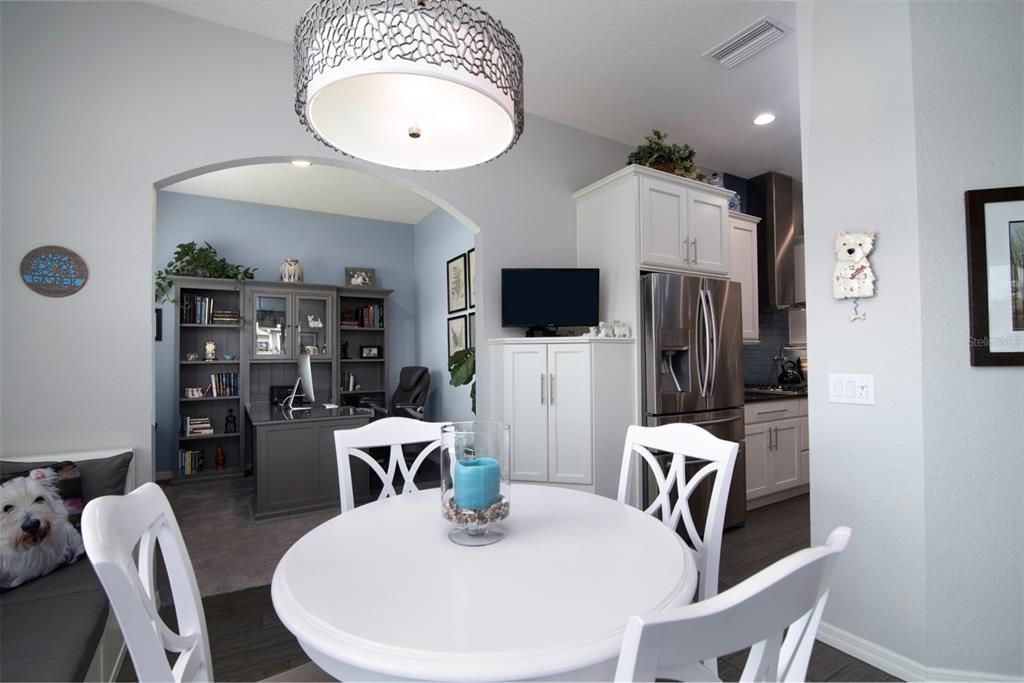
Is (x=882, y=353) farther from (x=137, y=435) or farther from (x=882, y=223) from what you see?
(x=137, y=435)

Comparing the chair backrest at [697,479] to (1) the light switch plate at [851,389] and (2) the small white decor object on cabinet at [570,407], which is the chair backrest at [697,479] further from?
(2) the small white decor object on cabinet at [570,407]

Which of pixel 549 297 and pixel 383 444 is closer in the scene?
pixel 383 444

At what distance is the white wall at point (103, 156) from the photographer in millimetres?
2125

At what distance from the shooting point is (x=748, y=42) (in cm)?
269

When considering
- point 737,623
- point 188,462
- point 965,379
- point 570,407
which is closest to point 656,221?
point 570,407

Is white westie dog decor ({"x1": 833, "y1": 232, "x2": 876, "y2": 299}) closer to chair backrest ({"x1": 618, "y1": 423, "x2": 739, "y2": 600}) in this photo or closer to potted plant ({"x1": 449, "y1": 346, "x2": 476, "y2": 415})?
chair backrest ({"x1": 618, "y1": 423, "x2": 739, "y2": 600})

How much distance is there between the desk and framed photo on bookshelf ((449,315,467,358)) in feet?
4.46

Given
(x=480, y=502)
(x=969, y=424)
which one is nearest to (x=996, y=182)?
(x=969, y=424)

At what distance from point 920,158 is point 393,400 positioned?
4.99 m

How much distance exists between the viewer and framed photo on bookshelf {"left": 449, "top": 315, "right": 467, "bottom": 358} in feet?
16.1

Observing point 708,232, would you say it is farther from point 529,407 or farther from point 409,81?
point 409,81

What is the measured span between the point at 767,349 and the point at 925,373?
10.6ft

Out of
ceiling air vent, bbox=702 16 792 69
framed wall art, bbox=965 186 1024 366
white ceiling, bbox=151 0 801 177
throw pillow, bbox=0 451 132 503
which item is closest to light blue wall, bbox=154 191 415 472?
white ceiling, bbox=151 0 801 177

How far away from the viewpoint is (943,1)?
180 centimetres
